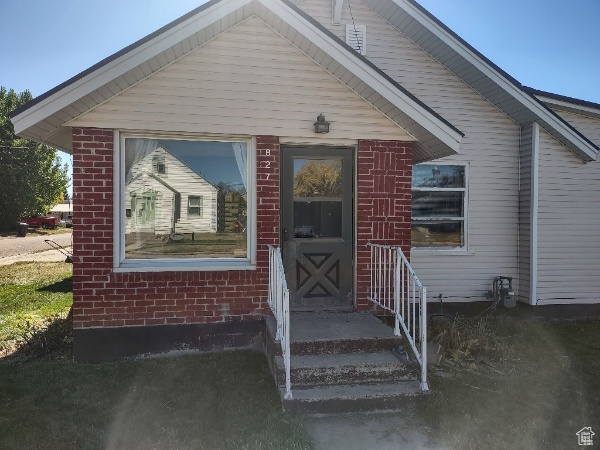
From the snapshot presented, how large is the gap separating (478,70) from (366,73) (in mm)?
3214

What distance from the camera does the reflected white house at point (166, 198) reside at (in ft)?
18.0

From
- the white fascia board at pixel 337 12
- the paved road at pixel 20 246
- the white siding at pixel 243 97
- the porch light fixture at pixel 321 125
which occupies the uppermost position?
the white fascia board at pixel 337 12

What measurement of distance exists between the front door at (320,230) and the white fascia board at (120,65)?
2.07 m

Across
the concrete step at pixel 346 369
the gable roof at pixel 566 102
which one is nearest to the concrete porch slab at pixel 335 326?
the concrete step at pixel 346 369

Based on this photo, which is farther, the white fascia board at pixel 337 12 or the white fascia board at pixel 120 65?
the white fascia board at pixel 337 12

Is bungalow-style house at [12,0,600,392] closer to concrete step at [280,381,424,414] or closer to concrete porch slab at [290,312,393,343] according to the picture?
concrete porch slab at [290,312,393,343]

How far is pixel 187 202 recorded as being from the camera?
18.7 ft

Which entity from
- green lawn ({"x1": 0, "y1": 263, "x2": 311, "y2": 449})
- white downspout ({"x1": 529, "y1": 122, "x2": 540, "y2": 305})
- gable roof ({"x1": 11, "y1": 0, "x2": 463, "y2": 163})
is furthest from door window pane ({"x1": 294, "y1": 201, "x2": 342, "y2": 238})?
white downspout ({"x1": 529, "y1": 122, "x2": 540, "y2": 305})

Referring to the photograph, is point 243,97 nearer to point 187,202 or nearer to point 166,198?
point 187,202

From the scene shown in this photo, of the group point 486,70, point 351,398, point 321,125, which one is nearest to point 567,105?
point 486,70

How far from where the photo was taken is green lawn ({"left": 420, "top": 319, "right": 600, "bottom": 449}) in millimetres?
3762

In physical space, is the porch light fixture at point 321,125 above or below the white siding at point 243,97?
below

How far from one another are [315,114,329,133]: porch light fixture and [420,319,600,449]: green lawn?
133 inches

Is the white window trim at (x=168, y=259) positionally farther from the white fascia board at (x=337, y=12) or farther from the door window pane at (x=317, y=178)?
the white fascia board at (x=337, y=12)
